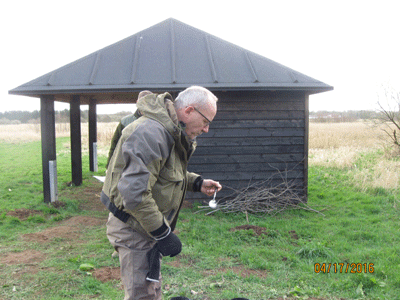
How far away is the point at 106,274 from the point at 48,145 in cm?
430

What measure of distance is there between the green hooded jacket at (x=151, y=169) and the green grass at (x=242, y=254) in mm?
2021

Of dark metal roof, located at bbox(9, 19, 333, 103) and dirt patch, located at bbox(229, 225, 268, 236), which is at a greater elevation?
dark metal roof, located at bbox(9, 19, 333, 103)

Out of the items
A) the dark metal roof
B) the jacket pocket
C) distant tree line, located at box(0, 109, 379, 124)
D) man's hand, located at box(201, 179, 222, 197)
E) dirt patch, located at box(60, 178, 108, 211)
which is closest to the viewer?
the jacket pocket

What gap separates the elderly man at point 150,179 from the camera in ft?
6.24

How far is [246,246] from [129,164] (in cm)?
381

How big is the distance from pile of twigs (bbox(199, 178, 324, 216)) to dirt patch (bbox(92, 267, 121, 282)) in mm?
2952

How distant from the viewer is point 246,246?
5.28m

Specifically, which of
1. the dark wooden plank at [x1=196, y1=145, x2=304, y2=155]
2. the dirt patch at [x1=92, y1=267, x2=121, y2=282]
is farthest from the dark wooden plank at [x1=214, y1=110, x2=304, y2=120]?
the dirt patch at [x1=92, y1=267, x2=121, y2=282]

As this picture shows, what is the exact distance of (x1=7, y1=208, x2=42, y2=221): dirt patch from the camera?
6.92 metres

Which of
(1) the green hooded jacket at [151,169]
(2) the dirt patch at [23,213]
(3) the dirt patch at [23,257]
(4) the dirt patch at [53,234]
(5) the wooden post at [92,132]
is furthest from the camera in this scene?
(5) the wooden post at [92,132]

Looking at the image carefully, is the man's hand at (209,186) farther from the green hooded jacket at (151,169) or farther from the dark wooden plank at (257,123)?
the dark wooden plank at (257,123)

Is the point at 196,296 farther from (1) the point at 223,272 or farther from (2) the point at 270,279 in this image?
(2) the point at 270,279

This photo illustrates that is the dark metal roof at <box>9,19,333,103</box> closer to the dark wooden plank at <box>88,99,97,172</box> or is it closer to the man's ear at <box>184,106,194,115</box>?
the dark wooden plank at <box>88,99,97,172</box>
